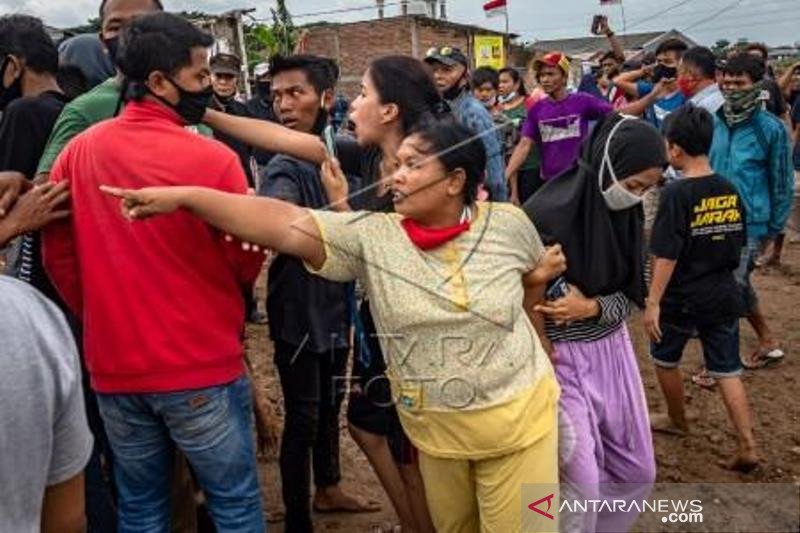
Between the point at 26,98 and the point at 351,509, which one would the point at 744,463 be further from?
the point at 26,98

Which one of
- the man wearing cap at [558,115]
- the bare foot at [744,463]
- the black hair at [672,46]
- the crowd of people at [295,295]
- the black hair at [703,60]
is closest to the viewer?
the crowd of people at [295,295]

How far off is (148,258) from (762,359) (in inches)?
164

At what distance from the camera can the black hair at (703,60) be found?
5078mm

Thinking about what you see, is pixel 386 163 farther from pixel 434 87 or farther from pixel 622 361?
pixel 622 361

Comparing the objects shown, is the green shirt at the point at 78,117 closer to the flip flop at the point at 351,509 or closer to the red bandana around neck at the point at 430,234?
the red bandana around neck at the point at 430,234

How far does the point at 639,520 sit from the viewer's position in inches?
90.5

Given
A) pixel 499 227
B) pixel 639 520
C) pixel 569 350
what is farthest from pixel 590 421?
pixel 499 227

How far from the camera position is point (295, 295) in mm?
2578

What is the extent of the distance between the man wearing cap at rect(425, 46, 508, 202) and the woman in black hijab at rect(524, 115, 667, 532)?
143 centimetres

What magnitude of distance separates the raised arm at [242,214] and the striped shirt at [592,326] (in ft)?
2.85

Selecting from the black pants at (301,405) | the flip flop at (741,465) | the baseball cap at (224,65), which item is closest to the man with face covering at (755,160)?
the flip flop at (741,465)

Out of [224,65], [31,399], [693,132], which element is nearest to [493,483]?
[31,399]

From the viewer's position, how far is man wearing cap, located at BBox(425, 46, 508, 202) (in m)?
3.86

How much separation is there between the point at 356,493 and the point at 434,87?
6.30ft
